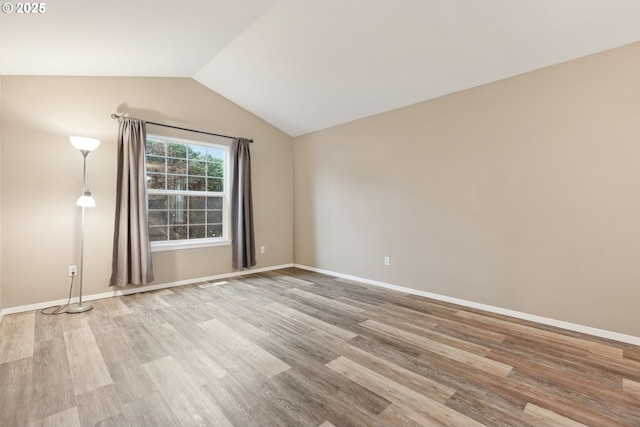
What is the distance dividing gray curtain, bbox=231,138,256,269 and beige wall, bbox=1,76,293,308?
0.49 meters

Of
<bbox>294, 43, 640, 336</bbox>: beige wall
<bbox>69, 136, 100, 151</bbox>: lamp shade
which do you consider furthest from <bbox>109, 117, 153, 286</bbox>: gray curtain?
<bbox>294, 43, 640, 336</bbox>: beige wall

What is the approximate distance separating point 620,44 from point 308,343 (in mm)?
3533

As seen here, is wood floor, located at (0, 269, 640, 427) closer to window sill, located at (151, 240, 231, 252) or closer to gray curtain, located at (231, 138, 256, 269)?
window sill, located at (151, 240, 231, 252)

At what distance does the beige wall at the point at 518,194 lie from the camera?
91.7 inches

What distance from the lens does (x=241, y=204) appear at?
437 cm

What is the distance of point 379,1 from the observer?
7.61ft

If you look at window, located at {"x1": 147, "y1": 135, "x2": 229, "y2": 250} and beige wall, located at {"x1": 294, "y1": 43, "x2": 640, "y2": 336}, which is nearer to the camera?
beige wall, located at {"x1": 294, "y1": 43, "x2": 640, "y2": 336}

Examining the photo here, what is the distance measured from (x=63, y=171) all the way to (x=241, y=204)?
2.09 meters

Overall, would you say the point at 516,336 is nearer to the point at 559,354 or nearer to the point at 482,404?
the point at 559,354

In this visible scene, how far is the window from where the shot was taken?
384cm

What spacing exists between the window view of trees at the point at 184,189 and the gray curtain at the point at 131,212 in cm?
32

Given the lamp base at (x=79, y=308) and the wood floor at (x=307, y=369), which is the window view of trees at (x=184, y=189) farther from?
the wood floor at (x=307, y=369)

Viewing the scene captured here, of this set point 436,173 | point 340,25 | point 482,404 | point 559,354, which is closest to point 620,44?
point 436,173

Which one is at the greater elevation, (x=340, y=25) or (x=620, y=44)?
(x=340, y=25)
